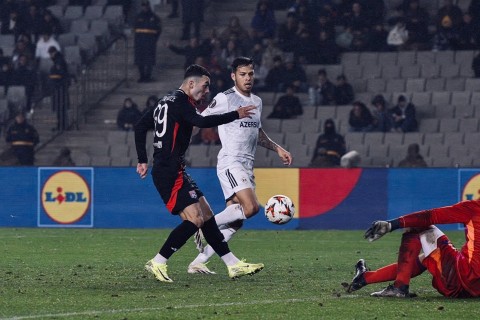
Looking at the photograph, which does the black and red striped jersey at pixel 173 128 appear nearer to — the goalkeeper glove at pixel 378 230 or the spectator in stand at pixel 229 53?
the goalkeeper glove at pixel 378 230

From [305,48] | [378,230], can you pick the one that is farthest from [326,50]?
[378,230]

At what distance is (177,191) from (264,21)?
16.2 m

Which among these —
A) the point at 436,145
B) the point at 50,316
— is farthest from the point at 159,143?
the point at 436,145

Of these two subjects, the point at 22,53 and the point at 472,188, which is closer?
the point at 472,188

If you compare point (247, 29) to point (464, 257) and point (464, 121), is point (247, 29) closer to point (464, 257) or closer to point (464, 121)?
point (464, 121)

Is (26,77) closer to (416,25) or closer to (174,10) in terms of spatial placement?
(174,10)

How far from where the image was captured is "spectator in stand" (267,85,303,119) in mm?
24516

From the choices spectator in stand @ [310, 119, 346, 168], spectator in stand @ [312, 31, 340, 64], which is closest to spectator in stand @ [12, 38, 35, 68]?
spectator in stand @ [312, 31, 340, 64]

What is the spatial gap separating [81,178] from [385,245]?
252 inches

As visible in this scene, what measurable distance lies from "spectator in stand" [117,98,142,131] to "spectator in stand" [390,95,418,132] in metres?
5.73

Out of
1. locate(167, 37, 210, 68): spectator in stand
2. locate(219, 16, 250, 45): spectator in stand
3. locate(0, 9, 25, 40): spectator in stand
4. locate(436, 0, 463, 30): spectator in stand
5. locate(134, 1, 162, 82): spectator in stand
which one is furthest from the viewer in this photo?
locate(0, 9, 25, 40): spectator in stand

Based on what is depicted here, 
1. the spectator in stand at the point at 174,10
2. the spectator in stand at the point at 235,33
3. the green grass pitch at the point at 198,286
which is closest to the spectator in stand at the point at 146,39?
the spectator in stand at the point at 235,33

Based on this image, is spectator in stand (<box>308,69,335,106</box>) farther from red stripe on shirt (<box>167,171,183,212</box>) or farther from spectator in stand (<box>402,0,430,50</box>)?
red stripe on shirt (<box>167,171,183,212</box>)

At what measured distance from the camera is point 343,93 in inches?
967
